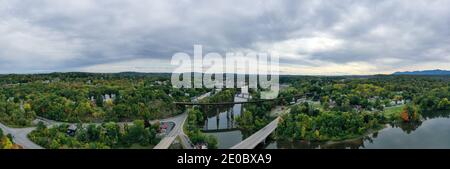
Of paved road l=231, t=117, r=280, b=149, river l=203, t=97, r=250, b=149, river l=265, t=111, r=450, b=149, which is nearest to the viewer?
paved road l=231, t=117, r=280, b=149

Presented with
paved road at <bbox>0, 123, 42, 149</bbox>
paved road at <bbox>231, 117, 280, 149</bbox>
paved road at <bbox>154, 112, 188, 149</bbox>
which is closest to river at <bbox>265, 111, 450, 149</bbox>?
paved road at <bbox>231, 117, 280, 149</bbox>

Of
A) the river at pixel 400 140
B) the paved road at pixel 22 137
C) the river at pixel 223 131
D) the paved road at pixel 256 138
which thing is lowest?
the river at pixel 223 131

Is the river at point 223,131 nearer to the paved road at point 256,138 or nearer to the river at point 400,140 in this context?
the paved road at point 256,138

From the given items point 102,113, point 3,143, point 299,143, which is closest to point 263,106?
point 299,143

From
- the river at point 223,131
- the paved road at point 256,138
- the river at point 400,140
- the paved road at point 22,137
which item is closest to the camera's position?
the paved road at point 22,137

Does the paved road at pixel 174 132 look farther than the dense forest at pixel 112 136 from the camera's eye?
No

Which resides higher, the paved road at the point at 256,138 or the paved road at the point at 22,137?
the paved road at the point at 22,137

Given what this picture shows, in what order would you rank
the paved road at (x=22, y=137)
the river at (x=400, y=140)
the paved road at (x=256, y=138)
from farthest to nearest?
Result: the river at (x=400, y=140) → the paved road at (x=256, y=138) → the paved road at (x=22, y=137)

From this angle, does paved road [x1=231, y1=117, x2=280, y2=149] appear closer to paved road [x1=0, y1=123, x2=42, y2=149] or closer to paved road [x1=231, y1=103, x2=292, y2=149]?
paved road [x1=231, y1=103, x2=292, y2=149]

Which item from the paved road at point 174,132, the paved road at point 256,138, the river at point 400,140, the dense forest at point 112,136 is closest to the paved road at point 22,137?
the dense forest at point 112,136

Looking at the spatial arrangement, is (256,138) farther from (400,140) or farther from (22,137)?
(22,137)
